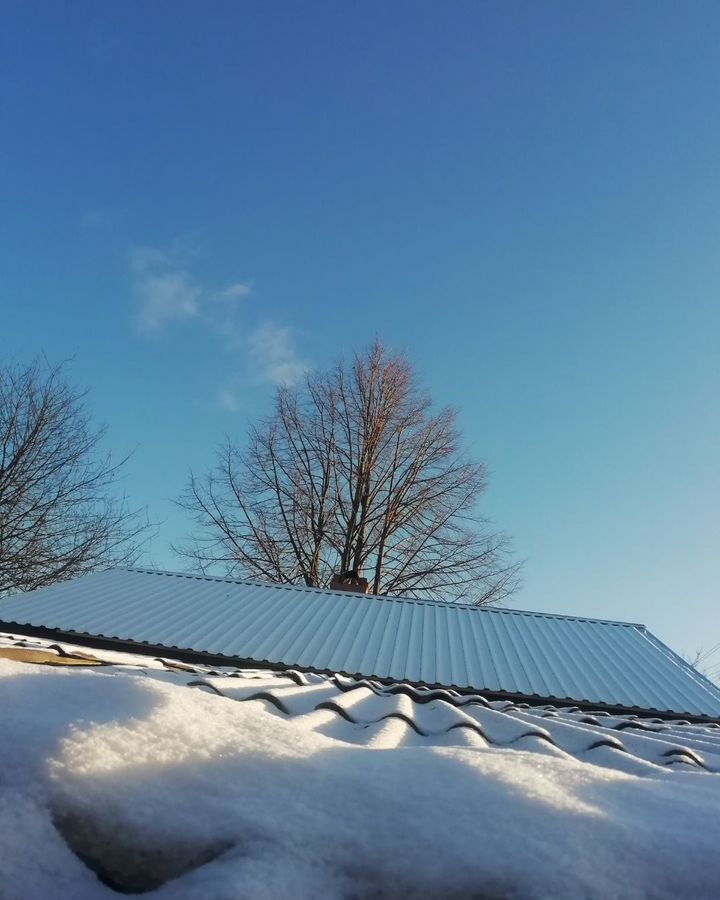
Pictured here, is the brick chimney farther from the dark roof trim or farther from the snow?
the snow

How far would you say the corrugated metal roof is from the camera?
27.7ft

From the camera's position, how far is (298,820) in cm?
115

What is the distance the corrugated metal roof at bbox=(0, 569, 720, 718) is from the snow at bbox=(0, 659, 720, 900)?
6.95 metres

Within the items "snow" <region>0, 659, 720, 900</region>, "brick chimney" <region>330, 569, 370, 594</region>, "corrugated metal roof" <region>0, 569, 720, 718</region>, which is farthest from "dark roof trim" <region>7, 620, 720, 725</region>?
"brick chimney" <region>330, 569, 370, 594</region>

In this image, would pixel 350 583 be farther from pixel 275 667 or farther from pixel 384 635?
pixel 275 667

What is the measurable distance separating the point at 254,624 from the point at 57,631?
2.51m

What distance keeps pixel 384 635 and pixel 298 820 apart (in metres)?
9.07

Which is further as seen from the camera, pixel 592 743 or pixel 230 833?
pixel 592 743

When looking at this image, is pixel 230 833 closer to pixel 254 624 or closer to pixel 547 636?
pixel 254 624

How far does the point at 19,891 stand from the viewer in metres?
1.02

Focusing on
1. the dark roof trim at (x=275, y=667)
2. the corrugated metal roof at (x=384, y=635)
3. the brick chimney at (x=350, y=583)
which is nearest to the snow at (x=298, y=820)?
the dark roof trim at (x=275, y=667)

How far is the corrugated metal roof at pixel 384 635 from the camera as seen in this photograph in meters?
8.43

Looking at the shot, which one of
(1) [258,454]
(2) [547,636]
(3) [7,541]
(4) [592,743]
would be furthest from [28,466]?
(4) [592,743]

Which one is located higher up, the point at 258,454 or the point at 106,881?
the point at 258,454
